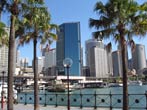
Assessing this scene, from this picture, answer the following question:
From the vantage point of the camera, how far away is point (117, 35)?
17125mm

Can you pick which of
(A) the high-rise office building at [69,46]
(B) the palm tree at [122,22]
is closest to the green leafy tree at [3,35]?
(B) the palm tree at [122,22]

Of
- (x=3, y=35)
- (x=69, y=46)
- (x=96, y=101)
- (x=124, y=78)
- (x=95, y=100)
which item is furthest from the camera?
(x=69, y=46)

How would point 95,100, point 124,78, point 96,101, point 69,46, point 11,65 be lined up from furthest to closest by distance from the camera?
point 69,46
point 96,101
point 95,100
point 124,78
point 11,65

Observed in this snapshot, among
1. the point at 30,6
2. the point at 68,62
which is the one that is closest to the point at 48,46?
the point at 68,62

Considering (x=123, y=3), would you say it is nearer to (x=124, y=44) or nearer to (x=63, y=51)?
(x=124, y=44)

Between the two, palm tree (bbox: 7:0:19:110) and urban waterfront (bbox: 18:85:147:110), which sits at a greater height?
palm tree (bbox: 7:0:19:110)

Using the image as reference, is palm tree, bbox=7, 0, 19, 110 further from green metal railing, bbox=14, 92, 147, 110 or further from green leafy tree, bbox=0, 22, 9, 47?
green metal railing, bbox=14, 92, 147, 110

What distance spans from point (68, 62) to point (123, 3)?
18.1 feet

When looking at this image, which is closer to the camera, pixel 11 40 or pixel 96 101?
pixel 11 40

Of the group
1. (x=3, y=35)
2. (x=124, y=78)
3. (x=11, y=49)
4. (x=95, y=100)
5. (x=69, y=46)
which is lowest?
(x=95, y=100)

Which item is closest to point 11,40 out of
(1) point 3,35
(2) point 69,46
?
(1) point 3,35

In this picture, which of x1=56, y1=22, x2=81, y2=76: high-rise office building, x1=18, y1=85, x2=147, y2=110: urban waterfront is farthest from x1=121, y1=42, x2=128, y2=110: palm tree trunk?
x1=56, y1=22, x2=81, y2=76: high-rise office building

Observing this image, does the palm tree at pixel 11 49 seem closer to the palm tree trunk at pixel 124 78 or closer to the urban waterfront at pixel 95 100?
the palm tree trunk at pixel 124 78

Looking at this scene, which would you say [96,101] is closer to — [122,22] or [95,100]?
[95,100]
